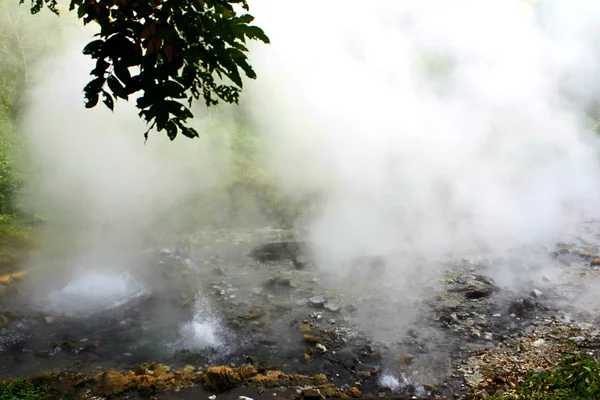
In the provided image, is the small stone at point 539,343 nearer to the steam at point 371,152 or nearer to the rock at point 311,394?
the steam at point 371,152

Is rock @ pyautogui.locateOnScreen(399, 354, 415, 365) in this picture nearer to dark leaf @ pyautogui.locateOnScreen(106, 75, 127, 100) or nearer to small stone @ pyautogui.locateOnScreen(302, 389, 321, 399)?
small stone @ pyautogui.locateOnScreen(302, 389, 321, 399)

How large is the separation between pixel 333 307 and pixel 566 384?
2.22 metres

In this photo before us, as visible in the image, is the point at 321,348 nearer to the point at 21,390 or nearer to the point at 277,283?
the point at 277,283

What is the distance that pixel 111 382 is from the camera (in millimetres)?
2926

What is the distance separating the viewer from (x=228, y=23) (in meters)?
1.15

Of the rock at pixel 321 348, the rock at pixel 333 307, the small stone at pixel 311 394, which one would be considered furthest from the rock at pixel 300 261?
the small stone at pixel 311 394

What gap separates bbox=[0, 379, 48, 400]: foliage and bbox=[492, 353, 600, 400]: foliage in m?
3.12

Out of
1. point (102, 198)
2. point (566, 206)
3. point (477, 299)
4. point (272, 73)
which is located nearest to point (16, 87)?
point (102, 198)

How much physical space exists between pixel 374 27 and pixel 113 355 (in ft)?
23.4

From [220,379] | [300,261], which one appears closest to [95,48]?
[220,379]

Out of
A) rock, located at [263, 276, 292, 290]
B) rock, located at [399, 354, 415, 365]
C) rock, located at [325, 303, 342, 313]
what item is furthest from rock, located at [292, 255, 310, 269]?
rock, located at [399, 354, 415, 365]

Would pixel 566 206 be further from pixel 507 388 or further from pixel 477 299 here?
→ pixel 507 388

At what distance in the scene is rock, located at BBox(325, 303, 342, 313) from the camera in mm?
4141

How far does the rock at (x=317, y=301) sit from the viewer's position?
4246mm
